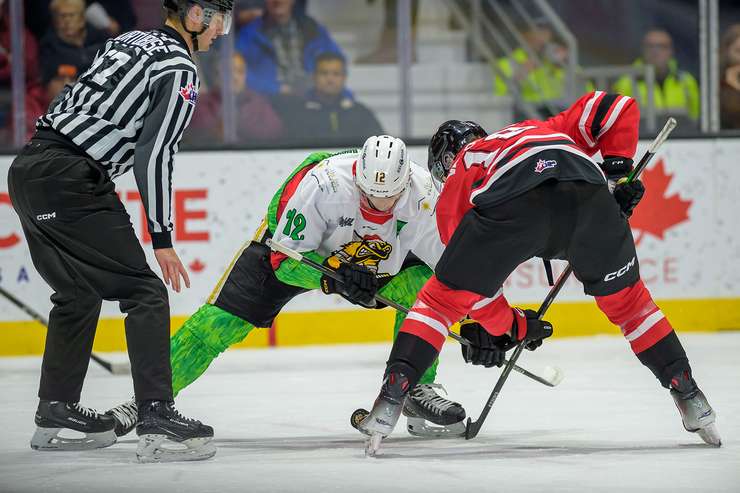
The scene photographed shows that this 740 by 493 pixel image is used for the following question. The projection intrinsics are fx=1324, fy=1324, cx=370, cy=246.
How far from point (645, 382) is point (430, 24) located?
3002 mm

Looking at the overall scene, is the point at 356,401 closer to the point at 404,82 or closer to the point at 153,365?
the point at 153,365

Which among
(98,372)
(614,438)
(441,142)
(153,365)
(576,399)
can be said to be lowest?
(98,372)

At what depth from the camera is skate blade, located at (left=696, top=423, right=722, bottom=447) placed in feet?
10.5

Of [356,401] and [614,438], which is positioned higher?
[614,438]

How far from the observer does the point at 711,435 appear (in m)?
3.21

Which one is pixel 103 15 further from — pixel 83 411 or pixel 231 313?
pixel 83 411

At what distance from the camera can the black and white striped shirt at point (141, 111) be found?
306 centimetres

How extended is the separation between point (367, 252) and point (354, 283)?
18 centimetres

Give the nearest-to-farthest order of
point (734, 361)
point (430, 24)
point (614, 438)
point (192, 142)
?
point (614, 438), point (734, 361), point (192, 142), point (430, 24)

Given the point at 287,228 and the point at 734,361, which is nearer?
the point at 287,228

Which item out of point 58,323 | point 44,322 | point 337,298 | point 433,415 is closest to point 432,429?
point 433,415

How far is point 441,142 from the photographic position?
3508 mm

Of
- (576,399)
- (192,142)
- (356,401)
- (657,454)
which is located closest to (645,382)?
(576,399)

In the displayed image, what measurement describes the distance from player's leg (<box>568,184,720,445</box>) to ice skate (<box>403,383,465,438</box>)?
1.78 ft
